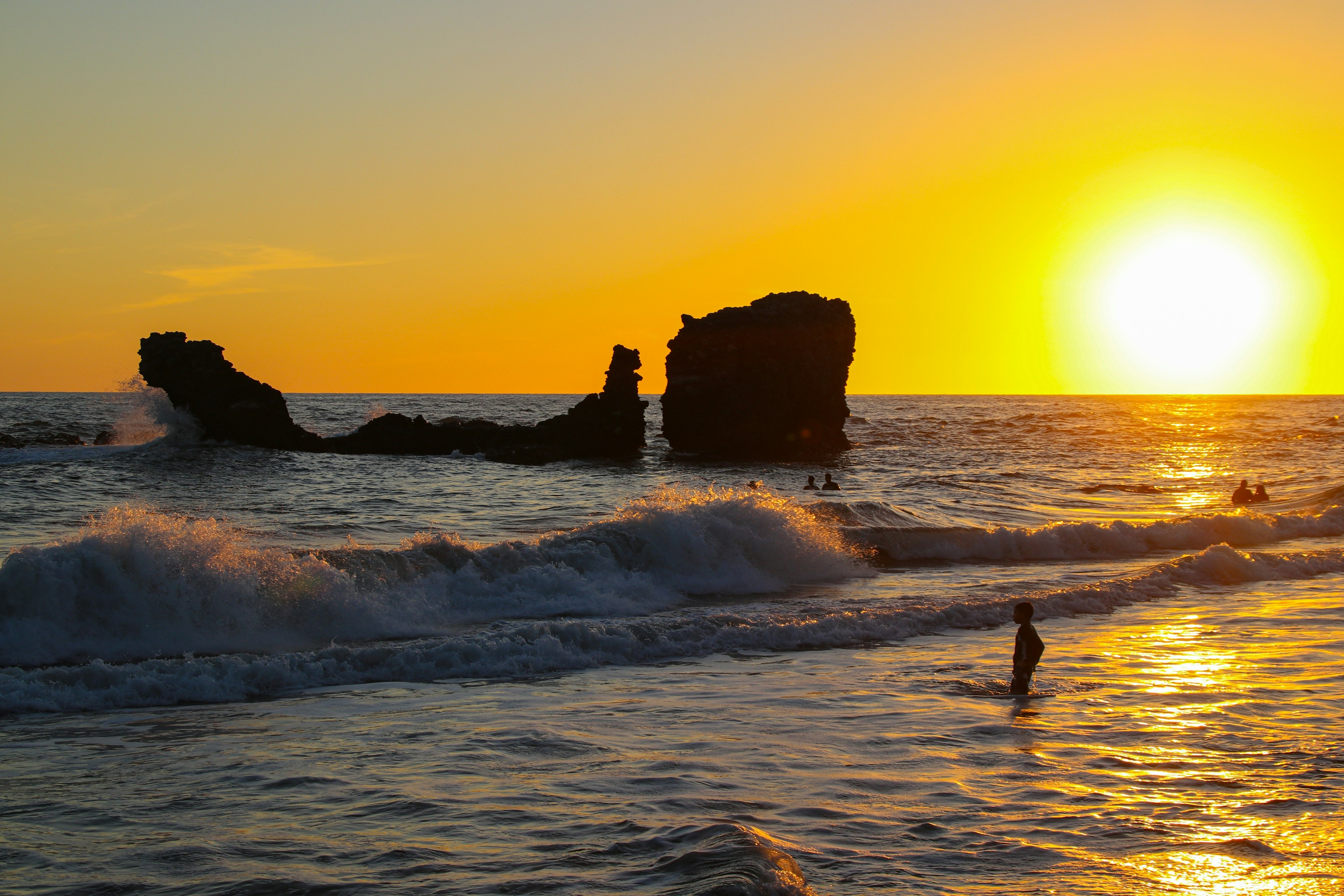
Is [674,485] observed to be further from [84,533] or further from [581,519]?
[84,533]

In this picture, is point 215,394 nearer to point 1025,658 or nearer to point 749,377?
point 749,377

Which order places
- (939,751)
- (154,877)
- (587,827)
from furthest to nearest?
(939,751) < (587,827) < (154,877)

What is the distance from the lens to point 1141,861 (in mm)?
5230

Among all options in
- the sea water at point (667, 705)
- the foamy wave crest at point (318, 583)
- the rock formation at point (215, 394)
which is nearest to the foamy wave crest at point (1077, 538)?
the sea water at point (667, 705)

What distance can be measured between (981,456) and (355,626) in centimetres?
4495

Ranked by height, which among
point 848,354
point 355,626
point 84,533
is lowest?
point 355,626

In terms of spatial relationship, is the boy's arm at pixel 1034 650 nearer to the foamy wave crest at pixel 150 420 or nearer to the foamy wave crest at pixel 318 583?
the foamy wave crest at pixel 318 583

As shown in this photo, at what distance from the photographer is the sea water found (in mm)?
5305

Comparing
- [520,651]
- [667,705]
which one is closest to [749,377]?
[520,651]

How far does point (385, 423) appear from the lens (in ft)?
150

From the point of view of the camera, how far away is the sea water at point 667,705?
5.30 metres

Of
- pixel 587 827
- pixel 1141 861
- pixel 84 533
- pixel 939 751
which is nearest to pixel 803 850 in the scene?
pixel 587 827

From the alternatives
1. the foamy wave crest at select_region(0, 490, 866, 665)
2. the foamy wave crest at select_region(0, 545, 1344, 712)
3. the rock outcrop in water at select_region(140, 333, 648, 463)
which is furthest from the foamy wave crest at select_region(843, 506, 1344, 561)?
the rock outcrop in water at select_region(140, 333, 648, 463)

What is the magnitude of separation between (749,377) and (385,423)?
18.5m
